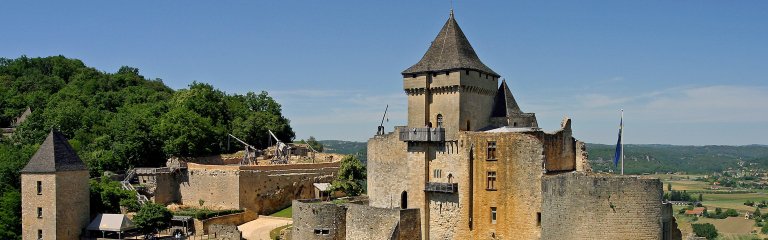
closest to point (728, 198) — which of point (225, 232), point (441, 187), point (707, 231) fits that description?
point (707, 231)

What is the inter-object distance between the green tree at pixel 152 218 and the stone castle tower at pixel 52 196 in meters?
3.40

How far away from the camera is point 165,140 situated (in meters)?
57.8

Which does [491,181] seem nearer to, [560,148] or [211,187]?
[560,148]

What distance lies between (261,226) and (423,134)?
1460 cm

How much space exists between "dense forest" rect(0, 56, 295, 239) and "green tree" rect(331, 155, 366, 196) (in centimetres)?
1547

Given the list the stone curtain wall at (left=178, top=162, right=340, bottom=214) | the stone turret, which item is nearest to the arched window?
the stone turret

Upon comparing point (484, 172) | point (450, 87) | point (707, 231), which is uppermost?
point (450, 87)

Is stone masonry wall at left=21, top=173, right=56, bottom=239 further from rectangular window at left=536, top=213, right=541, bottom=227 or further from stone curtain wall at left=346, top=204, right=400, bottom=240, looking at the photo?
rectangular window at left=536, top=213, right=541, bottom=227

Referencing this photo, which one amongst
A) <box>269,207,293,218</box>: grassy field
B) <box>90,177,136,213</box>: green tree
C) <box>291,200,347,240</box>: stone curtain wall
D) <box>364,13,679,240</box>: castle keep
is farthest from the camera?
<box>269,207,293,218</box>: grassy field

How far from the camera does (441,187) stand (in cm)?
3631

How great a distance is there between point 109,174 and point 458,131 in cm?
2955

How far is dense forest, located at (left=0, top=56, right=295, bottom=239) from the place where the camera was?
54500mm

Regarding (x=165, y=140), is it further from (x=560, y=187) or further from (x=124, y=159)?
(x=560, y=187)

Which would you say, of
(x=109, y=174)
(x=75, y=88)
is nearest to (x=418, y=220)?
(x=109, y=174)
